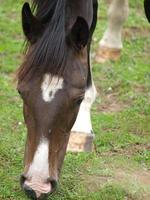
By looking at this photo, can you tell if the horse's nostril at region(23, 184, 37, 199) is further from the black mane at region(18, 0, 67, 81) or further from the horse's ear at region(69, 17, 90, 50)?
the horse's ear at region(69, 17, 90, 50)

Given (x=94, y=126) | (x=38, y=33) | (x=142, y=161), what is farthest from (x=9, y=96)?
(x=38, y=33)

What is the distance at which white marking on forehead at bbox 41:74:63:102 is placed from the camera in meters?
3.64

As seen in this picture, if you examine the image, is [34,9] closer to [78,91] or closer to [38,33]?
[38,33]

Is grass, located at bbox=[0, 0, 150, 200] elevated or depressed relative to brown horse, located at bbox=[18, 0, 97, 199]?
depressed

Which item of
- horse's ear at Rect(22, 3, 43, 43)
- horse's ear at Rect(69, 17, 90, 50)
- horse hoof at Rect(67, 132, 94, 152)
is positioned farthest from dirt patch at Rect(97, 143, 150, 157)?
horse's ear at Rect(22, 3, 43, 43)

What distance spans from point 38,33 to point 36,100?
0.50 meters

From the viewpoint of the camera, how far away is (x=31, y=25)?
388 cm

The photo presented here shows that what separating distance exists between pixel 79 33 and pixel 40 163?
90 cm

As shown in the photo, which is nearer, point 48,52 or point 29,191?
point 29,191

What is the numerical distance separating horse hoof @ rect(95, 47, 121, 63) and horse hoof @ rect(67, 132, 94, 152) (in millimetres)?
2412

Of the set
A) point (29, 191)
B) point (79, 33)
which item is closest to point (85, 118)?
point (79, 33)

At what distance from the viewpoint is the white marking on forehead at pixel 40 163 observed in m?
3.53

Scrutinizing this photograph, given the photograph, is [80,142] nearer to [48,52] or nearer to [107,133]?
[107,133]

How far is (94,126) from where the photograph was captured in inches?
218
